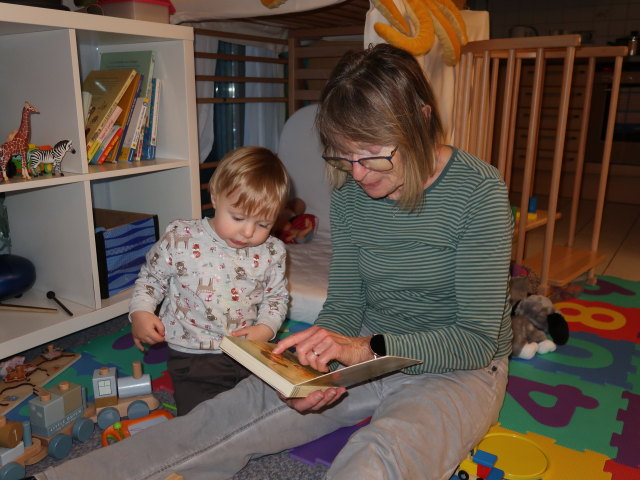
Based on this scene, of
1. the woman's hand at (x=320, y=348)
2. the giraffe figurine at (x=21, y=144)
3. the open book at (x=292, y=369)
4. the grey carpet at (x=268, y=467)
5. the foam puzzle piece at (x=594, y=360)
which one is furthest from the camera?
the foam puzzle piece at (x=594, y=360)

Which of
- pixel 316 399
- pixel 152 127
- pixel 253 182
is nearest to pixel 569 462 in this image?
pixel 316 399

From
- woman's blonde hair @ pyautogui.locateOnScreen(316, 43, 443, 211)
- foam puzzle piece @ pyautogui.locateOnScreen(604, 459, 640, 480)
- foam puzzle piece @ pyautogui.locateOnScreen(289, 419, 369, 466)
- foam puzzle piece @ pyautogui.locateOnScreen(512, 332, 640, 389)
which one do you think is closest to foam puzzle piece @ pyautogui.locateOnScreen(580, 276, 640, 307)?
foam puzzle piece @ pyautogui.locateOnScreen(512, 332, 640, 389)

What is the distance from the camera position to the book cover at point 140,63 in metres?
1.61

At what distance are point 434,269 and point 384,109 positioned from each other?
283 mm

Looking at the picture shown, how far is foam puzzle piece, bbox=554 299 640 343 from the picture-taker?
166 centimetres

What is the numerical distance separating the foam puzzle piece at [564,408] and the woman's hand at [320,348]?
52 centimetres

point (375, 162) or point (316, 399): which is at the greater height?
point (375, 162)

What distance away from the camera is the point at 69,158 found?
1.40 meters

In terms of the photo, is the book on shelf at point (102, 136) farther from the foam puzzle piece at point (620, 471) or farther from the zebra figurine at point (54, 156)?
the foam puzzle piece at point (620, 471)

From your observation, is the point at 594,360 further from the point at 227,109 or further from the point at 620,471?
the point at 227,109

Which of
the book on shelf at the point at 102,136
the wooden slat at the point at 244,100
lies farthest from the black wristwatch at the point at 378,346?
the wooden slat at the point at 244,100

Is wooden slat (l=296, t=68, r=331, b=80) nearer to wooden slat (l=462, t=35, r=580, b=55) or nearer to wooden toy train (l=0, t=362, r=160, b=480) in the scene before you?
wooden slat (l=462, t=35, r=580, b=55)

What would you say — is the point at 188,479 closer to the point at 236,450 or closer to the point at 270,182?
the point at 236,450

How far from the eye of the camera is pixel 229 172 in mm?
1061
